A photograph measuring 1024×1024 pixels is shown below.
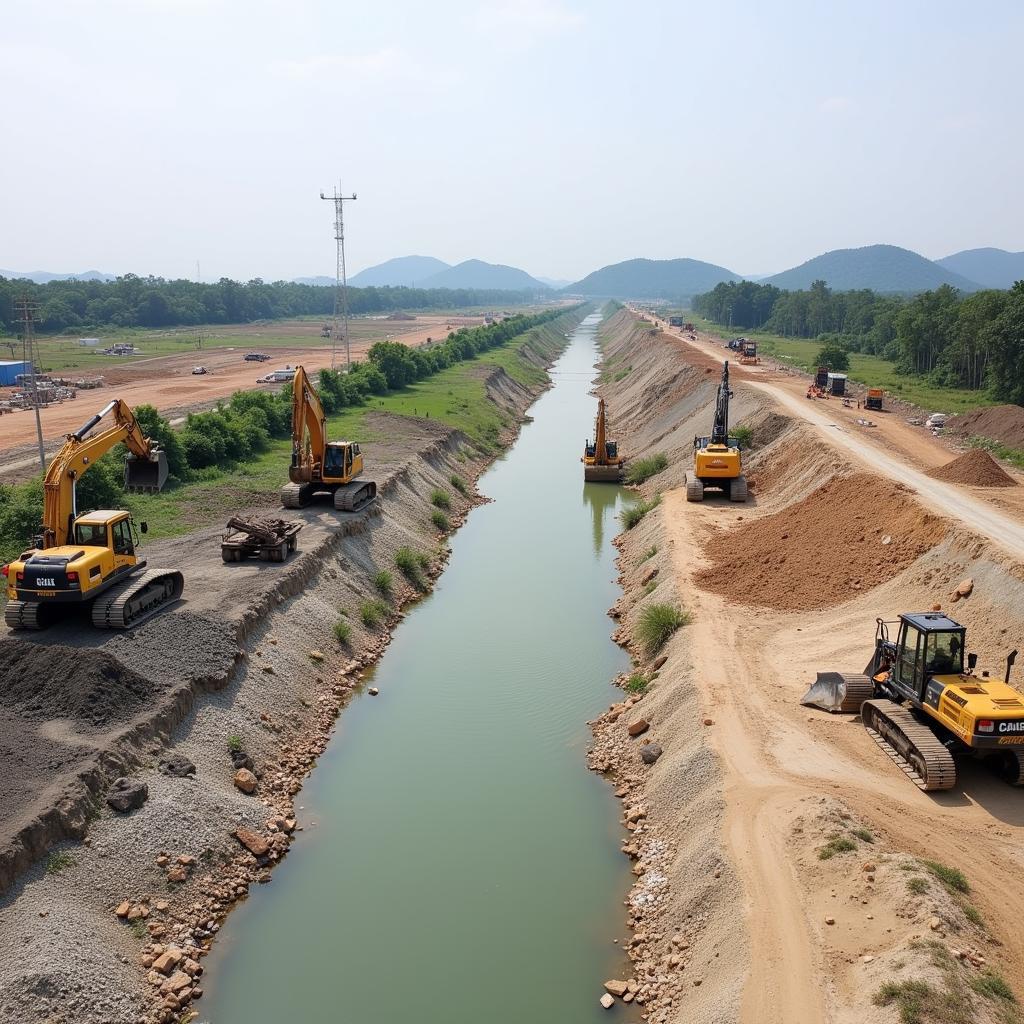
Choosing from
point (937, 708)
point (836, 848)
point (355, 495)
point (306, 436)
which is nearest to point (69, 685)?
point (836, 848)

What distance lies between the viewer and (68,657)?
17406mm

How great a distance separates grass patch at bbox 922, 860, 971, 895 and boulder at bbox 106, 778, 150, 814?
12.9m

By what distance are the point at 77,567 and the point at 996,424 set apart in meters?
41.3

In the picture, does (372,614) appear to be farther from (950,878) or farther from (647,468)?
(647,468)

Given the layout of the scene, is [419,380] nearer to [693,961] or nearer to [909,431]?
[909,431]

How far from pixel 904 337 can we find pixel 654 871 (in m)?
68.5

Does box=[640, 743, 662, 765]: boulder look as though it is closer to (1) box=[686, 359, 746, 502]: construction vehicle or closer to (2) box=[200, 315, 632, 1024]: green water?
(2) box=[200, 315, 632, 1024]: green water

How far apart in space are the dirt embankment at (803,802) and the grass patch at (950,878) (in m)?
0.03

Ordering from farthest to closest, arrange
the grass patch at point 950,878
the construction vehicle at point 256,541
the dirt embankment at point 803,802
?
1. the construction vehicle at point 256,541
2. the grass patch at point 950,878
3. the dirt embankment at point 803,802

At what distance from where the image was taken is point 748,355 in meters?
80.4

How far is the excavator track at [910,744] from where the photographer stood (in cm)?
1485

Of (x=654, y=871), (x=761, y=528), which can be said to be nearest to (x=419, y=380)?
(x=761, y=528)

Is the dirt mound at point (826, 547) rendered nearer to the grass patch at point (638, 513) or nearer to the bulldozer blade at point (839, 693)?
the grass patch at point (638, 513)

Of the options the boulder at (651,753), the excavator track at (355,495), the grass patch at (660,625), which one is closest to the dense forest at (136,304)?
the excavator track at (355,495)
